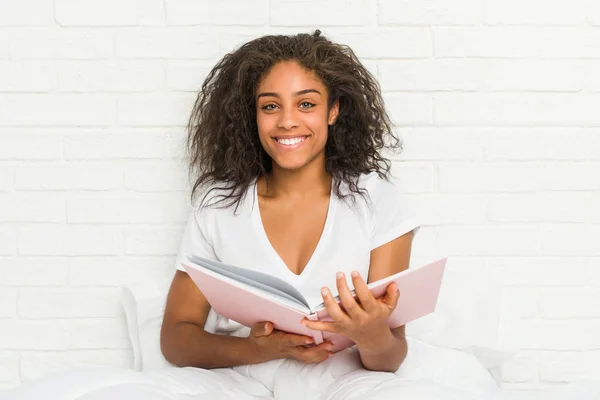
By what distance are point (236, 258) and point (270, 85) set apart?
403mm

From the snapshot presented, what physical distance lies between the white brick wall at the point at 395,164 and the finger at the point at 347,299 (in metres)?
0.76

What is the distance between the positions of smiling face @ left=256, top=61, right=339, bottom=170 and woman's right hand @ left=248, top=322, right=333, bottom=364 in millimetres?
399

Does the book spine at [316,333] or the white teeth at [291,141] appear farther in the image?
the white teeth at [291,141]

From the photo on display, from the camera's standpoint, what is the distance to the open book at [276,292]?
54.3 inches

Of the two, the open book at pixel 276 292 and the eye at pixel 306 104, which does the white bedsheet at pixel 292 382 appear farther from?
the eye at pixel 306 104

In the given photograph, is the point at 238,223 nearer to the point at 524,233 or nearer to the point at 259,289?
the point at 259,289

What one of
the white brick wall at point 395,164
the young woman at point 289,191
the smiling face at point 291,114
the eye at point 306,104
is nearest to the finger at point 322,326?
the young woman at point 289,191

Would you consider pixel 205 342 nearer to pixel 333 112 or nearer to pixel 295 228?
pixel 295 228

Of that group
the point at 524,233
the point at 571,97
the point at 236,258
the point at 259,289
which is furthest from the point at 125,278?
the point at 571,97

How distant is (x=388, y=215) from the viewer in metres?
1.83

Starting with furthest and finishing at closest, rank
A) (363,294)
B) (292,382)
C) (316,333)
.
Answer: (292,382) < (316,333) < (363,294)

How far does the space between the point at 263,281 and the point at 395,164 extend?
0.81 meters

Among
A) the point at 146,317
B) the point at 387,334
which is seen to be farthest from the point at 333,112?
the point at 146,317

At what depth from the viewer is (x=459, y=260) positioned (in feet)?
7.02
